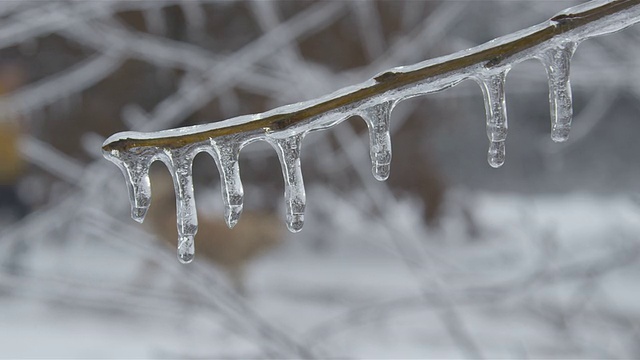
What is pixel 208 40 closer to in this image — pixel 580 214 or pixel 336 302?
pixel 336 302

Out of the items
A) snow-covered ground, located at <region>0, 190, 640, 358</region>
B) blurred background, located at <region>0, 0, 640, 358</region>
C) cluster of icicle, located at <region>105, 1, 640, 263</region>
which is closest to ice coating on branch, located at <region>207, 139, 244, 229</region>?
cluster of icicle, located at <region>105, 1, 640, 263</region>

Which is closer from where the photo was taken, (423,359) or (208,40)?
(423,359)

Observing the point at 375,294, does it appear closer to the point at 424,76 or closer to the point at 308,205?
the point at 308,205

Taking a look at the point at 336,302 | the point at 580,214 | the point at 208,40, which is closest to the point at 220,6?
the point at 208,40

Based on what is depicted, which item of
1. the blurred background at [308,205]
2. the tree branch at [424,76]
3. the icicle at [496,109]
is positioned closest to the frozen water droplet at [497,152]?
the icicle at [496,109]

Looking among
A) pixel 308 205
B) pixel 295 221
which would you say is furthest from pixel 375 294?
pixel 295 221

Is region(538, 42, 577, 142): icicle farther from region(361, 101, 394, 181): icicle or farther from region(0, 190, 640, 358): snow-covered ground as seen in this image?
region(0, 190, 640, 358): snow-covered ground

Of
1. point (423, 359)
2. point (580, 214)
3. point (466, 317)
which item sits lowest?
point (423, 359)

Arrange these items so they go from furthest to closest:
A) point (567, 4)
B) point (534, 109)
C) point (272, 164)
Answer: point (534, 109) < point (272, 164) < point (567, 4)
